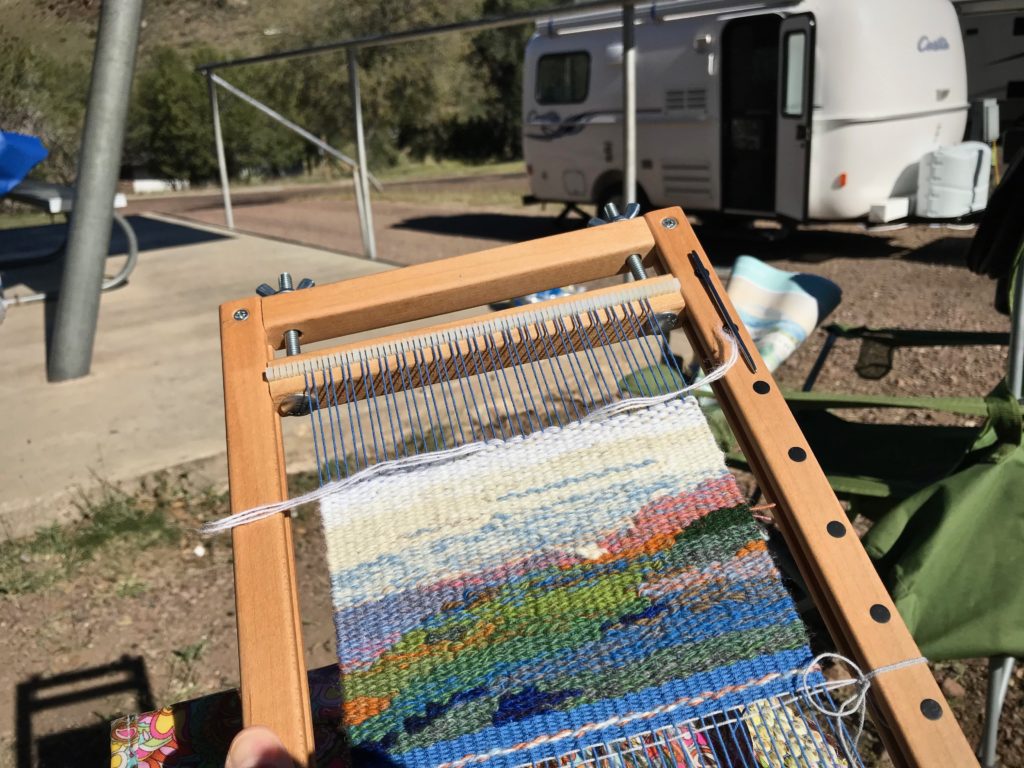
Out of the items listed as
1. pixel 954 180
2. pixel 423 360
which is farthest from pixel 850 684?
pixel 954 180

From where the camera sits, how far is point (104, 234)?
4555 millimetres

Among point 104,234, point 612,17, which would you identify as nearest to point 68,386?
point 104,234

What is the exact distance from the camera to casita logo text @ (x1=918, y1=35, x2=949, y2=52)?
7.41 m

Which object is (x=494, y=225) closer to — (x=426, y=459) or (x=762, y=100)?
(x=762, y=100)

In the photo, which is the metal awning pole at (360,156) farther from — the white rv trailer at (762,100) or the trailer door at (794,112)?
the trailer door at (794,112)

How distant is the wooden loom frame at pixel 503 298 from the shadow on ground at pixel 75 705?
1.34 m

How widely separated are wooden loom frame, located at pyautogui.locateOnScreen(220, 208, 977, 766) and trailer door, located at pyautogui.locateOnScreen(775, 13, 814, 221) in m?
6.56

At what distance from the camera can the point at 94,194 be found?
4453 millimetres

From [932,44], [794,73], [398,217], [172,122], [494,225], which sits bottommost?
[794,73]

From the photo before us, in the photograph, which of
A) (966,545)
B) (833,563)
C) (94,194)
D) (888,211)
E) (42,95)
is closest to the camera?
(833,563)

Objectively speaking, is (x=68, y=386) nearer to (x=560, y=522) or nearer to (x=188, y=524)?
(x=188, y=524)

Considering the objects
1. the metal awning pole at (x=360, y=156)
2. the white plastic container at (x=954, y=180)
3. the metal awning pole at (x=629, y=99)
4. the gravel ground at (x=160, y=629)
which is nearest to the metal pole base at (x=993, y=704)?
the gravel ground at (x=160, y=629)

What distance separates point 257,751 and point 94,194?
4.24 m

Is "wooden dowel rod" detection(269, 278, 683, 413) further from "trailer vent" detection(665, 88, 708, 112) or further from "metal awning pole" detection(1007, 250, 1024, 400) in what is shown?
"trailer vent" detection(665, 88, 708, 112)
